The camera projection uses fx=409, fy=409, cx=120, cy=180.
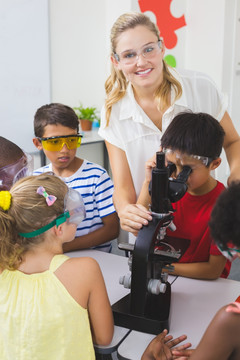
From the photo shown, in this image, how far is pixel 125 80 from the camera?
78.5 inches

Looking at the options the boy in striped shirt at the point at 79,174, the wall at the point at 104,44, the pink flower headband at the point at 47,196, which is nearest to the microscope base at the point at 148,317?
the pink flower headband at the point at 47,196

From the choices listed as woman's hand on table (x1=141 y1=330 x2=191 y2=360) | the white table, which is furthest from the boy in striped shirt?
woman's hand on table (x1=141 y1=330 x2=191 y2=360)

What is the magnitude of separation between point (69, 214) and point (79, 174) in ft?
2.96

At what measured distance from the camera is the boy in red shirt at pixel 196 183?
162 cm

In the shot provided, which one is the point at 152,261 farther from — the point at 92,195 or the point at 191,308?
the point at 92,195

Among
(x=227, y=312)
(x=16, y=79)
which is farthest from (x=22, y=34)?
(x=227, y=312)

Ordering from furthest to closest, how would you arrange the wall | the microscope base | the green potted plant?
1. the green potted plant
2. the wall
3. the microscope base

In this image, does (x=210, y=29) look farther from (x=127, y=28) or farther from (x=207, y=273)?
(x=207, y=273)

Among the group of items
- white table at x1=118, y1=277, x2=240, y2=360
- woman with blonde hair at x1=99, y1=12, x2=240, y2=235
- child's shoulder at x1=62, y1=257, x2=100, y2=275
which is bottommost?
white table at x1=118, y1=277, x2=240, y2=360

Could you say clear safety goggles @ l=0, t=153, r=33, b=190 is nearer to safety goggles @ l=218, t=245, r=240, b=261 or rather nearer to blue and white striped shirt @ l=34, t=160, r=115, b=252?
blue and white striped shirt @ l=34, t=160, r=115, b=252

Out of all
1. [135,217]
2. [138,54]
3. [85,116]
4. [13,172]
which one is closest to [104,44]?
[85,116]

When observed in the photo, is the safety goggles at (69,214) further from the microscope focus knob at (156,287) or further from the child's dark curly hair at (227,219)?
the child's dark curly hair at (227,219)

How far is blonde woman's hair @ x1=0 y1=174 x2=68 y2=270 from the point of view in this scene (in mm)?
1244

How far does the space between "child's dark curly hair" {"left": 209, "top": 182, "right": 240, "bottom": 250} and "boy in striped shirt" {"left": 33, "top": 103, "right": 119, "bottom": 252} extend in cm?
117
